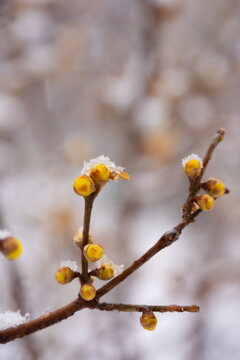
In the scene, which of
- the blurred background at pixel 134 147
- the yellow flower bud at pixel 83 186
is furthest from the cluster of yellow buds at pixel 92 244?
the blurred background at pixel 134 147

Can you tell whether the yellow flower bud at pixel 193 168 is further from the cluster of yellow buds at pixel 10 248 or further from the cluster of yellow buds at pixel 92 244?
the cluster of yellow buds at pixel 10 248

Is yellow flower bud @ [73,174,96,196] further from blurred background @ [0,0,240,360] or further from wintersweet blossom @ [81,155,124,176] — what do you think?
blurred background @ [0,0,240,360]

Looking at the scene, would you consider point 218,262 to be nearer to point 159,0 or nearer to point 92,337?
point 92,337

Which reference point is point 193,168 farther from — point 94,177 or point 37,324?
point 37,324

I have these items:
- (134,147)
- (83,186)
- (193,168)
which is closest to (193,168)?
(193,168)

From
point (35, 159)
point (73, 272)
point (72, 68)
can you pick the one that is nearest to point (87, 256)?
point (73, 272)

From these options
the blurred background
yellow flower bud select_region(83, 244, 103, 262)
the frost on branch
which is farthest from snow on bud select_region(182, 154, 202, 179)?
the blurred background
